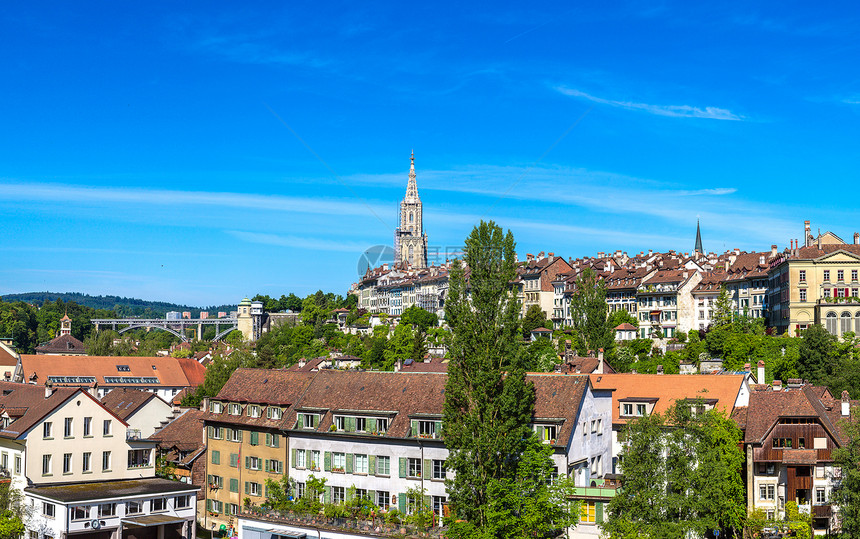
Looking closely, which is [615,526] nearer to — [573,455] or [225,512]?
[573,455]

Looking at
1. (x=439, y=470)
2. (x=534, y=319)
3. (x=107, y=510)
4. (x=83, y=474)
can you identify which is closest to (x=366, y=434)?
(x=439, y=470)

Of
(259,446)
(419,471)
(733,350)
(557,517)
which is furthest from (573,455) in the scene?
(733,350)

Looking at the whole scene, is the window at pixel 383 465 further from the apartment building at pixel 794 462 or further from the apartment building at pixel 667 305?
the apartment building at pixel 667 305

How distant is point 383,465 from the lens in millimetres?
60656

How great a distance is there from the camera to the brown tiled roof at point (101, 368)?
122 metres

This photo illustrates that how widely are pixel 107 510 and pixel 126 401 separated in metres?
26.0

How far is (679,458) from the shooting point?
166 feet

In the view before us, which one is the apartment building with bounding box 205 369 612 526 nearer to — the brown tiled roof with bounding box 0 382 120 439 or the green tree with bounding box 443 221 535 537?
the green tree with bounding box 443 221 535 537

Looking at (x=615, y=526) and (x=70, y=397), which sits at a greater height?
(x=70, y=397)

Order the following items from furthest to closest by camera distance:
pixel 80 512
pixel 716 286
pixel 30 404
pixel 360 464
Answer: pixel 716 286
pixel 30 404
pixel 360 464
pixel 80 512

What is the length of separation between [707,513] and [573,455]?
29.1ft

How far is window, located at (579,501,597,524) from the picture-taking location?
55.7 metres

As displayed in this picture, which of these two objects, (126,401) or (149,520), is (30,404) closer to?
(126,401)

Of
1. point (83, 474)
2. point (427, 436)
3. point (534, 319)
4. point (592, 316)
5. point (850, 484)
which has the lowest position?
point (83, 474)
